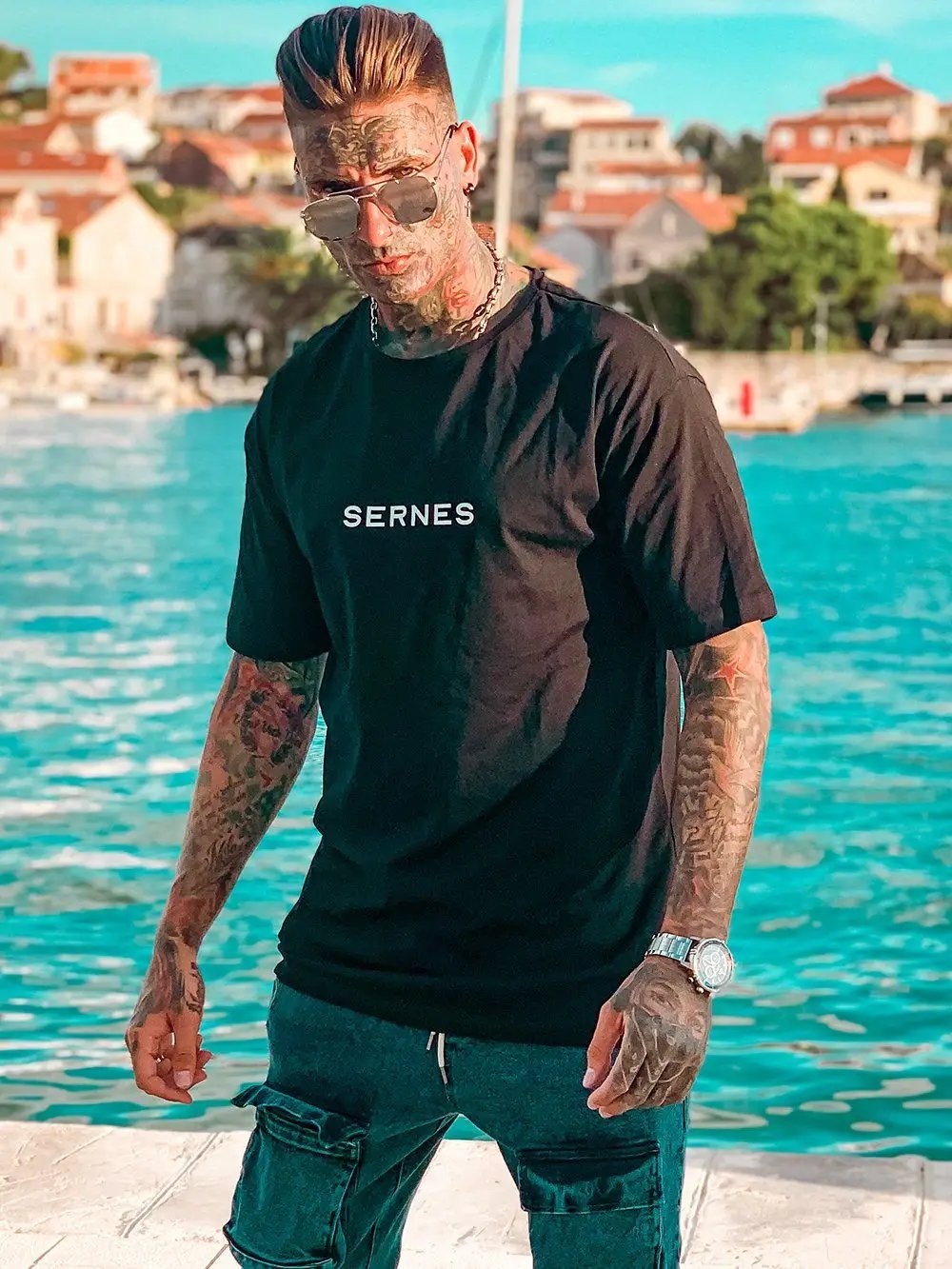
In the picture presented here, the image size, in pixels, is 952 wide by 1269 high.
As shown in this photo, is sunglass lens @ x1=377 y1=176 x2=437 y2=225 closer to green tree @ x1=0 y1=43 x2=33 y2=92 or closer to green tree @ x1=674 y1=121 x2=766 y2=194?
green tree @ x1=674 y1=121 x2=766 y2=194

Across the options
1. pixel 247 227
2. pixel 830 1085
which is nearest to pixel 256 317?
pixel 247 227

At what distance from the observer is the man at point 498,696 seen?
2.19m

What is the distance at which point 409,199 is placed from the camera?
2.27 metres

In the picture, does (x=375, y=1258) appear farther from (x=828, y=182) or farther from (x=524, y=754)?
(x=828, y=182)

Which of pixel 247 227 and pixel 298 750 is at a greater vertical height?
pixel 298 750

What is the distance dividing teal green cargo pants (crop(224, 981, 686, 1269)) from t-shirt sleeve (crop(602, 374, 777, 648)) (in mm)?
496

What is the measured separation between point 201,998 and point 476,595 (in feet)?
2.28

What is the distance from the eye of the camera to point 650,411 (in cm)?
217

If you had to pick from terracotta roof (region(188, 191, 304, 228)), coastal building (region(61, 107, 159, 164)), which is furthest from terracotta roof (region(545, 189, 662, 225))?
Result: coastal building (region(61, 107, 159, 164))

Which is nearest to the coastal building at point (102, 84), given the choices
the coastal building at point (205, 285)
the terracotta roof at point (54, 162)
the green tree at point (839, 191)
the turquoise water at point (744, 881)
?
the terracotta roof at point (54, 162)

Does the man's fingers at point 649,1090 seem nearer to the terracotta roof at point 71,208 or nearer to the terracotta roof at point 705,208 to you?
the terracotta roof at point 705,208

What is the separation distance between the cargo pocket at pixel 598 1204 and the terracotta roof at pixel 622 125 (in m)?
139

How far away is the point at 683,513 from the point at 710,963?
1.50 feet

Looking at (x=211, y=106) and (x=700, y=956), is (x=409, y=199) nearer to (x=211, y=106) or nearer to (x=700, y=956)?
(x=700, y=956)
